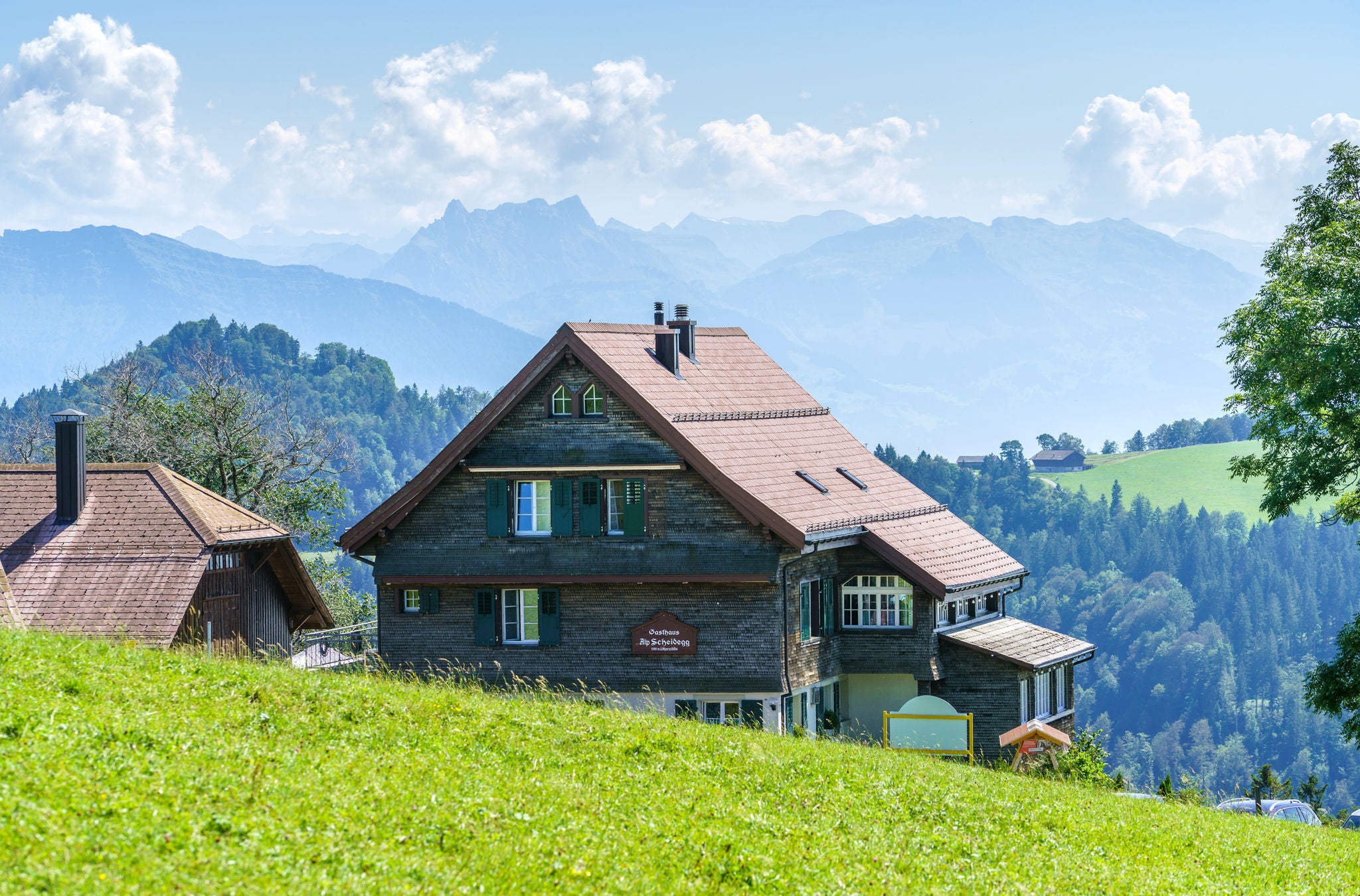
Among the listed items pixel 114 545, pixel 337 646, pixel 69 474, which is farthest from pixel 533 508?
pixel 337 646

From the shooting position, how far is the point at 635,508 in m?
35.8

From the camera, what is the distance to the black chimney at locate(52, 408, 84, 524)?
116ft

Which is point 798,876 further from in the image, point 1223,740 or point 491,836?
point 1223,740

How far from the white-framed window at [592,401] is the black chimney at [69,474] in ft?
39.7

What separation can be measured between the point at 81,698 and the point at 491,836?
5.30 m

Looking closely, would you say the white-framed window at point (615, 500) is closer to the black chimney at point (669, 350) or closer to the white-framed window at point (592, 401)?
the white-framed window at point (592, 401)

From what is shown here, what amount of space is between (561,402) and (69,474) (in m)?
12.0

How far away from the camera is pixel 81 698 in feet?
52.1

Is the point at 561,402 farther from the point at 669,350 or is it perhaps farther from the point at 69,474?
the point at 69,474

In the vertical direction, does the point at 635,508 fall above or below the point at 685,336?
below

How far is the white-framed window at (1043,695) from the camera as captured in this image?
3866 centimetres

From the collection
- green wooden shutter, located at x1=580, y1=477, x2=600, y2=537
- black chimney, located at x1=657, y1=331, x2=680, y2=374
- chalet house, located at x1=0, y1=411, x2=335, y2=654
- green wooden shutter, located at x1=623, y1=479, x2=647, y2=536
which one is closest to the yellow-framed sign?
green wooden shutter, located at x1=623, y1=479, x2=647, y2=536

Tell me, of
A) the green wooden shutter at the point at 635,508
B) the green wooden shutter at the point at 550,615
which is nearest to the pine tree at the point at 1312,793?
the green wooden shutter at the point at 635,508

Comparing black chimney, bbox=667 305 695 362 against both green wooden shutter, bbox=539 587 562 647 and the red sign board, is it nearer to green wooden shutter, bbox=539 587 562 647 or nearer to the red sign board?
green wooden shutter, bbox=539 587 562 647
